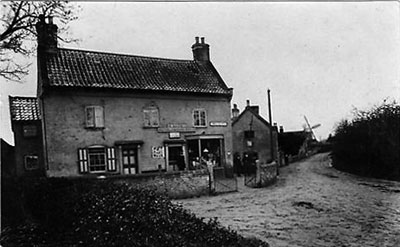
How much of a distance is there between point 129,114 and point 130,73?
1841 millimetres

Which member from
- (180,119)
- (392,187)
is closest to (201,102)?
(180,119)

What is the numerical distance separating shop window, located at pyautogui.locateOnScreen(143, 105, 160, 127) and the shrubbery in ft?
28.3

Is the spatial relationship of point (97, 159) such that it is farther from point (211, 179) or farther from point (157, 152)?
point (211, 179)

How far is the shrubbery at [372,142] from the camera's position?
742 centimetres

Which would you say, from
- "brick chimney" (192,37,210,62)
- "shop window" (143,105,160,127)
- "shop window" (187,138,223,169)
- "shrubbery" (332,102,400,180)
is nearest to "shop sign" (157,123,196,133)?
"shop window" (143,105,160,127)

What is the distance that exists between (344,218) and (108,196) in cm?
605

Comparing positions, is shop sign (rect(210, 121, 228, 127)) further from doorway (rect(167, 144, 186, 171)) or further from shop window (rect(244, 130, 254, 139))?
doorway (rect(167, 144, 186, 171))

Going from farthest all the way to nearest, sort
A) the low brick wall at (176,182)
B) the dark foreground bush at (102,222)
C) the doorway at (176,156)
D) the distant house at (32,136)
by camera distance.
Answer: the doorway at (176,156) → the distant house at (32,136) → the low brick wall at (176,182) → the dark foreground bush at (102,222)

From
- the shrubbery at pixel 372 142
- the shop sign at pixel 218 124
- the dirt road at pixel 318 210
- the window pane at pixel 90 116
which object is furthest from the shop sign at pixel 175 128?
the shrubbery at pixel 372 142

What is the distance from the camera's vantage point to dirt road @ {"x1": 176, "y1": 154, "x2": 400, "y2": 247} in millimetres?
7621

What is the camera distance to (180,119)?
1627cm

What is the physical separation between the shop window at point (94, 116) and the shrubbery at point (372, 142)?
30.9ft

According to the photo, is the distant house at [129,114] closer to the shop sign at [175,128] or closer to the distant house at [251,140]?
the shop sign at [175,128]

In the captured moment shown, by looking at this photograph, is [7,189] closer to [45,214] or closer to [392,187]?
[45,214]
